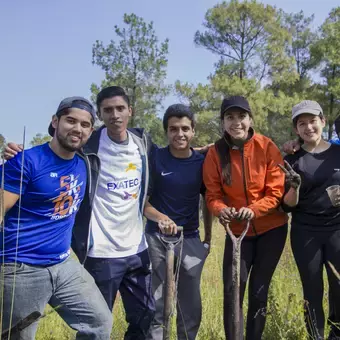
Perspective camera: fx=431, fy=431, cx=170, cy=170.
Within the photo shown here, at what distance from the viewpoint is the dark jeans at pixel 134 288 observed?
3857 millimetres

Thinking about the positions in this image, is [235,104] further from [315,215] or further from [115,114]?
[315,215]

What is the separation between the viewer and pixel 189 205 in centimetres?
414

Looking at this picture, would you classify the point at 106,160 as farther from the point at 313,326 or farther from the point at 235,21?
the point at 235,21

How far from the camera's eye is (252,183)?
3875 millimetres

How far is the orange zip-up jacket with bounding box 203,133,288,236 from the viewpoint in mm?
3875

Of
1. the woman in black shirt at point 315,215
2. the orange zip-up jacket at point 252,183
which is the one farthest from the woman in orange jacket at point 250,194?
the woman in black shirt at point 315,215

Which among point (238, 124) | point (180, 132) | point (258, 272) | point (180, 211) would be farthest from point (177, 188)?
point (258, 272)

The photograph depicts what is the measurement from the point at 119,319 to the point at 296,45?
21277 millimetres

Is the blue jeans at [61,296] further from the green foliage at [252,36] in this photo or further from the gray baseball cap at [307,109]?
the green foliage at [252,36]

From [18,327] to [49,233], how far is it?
26.2 inches

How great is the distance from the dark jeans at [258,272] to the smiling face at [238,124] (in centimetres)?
92

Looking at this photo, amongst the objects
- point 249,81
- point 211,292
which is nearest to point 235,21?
point 249,81

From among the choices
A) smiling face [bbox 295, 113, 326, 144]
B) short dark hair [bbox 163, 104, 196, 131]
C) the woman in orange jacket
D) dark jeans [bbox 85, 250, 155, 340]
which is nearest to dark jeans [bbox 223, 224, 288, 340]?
the woman in orange jacket

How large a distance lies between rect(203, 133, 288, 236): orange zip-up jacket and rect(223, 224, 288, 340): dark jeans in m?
0.09
